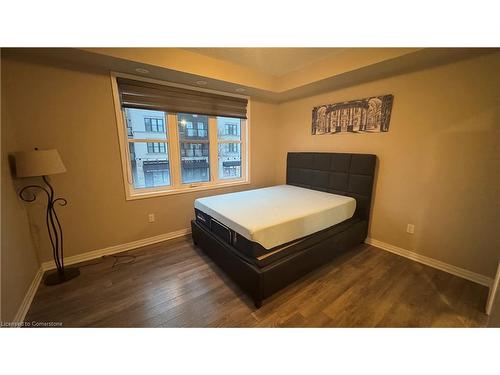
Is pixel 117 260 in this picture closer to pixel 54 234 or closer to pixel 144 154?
pixel 54 234

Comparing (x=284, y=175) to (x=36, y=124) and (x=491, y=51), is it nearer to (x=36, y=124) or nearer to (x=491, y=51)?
(x=491, y=51)

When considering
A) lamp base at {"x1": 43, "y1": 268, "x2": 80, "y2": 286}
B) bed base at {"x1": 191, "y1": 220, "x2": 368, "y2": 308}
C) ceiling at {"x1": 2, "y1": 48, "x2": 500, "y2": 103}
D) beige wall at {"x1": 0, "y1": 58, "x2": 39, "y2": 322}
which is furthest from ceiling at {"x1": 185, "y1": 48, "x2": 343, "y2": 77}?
lamp base at {"x1": 43, "y1": 268, "x2": 80, "y2": 286}

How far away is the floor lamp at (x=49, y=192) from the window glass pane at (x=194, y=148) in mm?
1422

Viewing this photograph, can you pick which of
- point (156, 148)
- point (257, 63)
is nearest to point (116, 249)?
point (156, 148)

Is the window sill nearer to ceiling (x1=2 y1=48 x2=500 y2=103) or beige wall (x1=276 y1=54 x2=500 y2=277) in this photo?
ceiling (x1=2 y1=48 x2=500 y2=103)

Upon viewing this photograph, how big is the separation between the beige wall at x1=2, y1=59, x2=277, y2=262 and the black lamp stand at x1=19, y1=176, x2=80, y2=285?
60 mm

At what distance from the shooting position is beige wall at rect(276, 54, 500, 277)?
5.90 feet

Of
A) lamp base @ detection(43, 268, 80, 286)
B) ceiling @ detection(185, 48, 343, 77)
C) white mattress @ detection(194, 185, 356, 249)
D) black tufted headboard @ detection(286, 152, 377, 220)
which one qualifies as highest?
ceiling @ detection(185, 48, 343, 77)

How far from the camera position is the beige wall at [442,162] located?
1.80 metres

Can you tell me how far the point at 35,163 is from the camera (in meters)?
1.67

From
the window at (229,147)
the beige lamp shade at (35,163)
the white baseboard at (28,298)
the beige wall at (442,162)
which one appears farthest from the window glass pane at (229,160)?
the white baseboard at (28,298)

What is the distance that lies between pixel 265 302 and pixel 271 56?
2807 mm

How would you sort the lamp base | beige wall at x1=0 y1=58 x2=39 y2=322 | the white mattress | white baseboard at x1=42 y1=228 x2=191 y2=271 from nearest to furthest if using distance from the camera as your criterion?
beige wall at x1=0 y1=58 x2=39 y2=322, the white mattress, the lamp base, white baseboard at x1=42 y1=228 x2=191 y2=271

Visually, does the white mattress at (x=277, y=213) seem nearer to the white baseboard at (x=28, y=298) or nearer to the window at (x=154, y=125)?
the window at (x=154, y=125)
